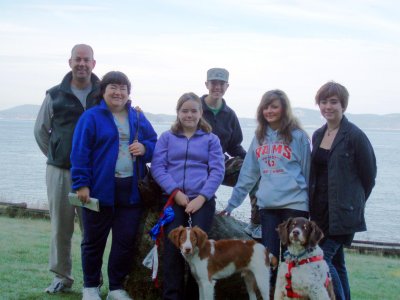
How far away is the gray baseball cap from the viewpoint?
735 cm

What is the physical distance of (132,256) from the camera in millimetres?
6680

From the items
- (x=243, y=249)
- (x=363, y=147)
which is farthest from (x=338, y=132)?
(x=243, y=249)

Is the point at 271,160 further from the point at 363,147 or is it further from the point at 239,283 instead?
the point at 239,283

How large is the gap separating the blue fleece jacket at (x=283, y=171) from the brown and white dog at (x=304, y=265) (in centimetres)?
44

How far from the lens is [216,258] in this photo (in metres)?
5.93

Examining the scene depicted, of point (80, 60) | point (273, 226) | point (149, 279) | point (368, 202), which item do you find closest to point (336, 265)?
point (273, 226)

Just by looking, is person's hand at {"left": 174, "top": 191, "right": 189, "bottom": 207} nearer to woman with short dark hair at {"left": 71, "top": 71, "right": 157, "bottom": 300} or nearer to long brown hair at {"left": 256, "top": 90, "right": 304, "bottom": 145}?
woman with short dark hair at {"left": 71, "top": 71, "right": 157, "bottom": 300}

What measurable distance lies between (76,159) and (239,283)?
7.46ft

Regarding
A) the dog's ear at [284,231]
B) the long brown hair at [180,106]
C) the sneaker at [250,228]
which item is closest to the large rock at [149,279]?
the sneaker at [250,228]

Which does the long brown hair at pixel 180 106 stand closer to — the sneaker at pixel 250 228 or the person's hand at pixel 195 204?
the person's hand at pixel 195 204

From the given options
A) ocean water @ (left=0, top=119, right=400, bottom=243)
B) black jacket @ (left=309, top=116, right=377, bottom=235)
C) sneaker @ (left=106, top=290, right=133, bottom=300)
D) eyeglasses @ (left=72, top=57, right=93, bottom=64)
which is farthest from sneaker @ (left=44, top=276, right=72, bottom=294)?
ocean water @ (left=0, top=119, right=400, bottom=243)

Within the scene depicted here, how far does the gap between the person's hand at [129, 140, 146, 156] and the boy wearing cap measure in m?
1.32

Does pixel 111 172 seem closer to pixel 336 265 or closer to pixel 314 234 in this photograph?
pixel 314 234

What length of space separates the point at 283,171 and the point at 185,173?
97 cm
